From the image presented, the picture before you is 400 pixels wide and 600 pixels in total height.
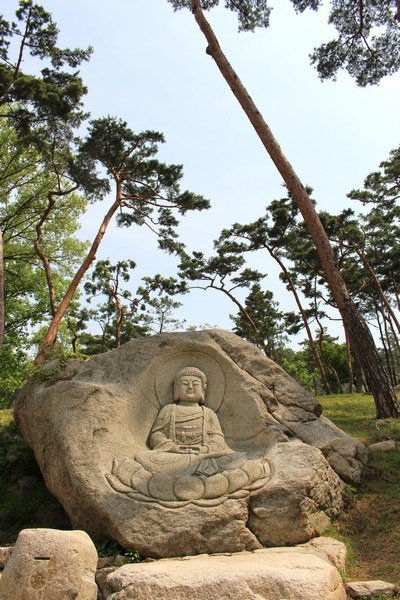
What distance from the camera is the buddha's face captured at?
835cm

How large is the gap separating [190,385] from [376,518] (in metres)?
3.38

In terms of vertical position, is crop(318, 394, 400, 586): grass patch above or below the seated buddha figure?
below

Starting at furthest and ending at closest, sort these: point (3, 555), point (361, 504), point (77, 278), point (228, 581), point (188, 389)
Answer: point (77, 278) → point (188, 389) → point (361, 504) → point (3, 555) → point (228, 581)

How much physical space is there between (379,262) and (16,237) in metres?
16.7

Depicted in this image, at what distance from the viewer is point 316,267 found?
2261cm

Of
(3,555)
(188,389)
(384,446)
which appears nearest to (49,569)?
(3,555)

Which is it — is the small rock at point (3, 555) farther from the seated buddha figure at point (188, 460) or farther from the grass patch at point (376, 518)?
the grass patch at point (376, 518)

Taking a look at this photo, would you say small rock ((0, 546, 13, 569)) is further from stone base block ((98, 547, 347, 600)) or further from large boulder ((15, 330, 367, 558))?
stone base block ((98, 547, 347, 600))

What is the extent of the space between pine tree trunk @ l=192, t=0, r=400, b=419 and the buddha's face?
3.56 m

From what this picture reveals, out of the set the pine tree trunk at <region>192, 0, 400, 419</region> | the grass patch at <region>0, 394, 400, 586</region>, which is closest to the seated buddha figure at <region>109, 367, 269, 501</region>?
the grass patch at <region>0, 394, 400, 586</region>

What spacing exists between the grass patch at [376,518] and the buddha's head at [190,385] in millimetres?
2825

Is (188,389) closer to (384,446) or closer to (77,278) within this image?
(384,446)

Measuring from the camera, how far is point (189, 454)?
720 centimetres

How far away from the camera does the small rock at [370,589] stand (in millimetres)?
5090
